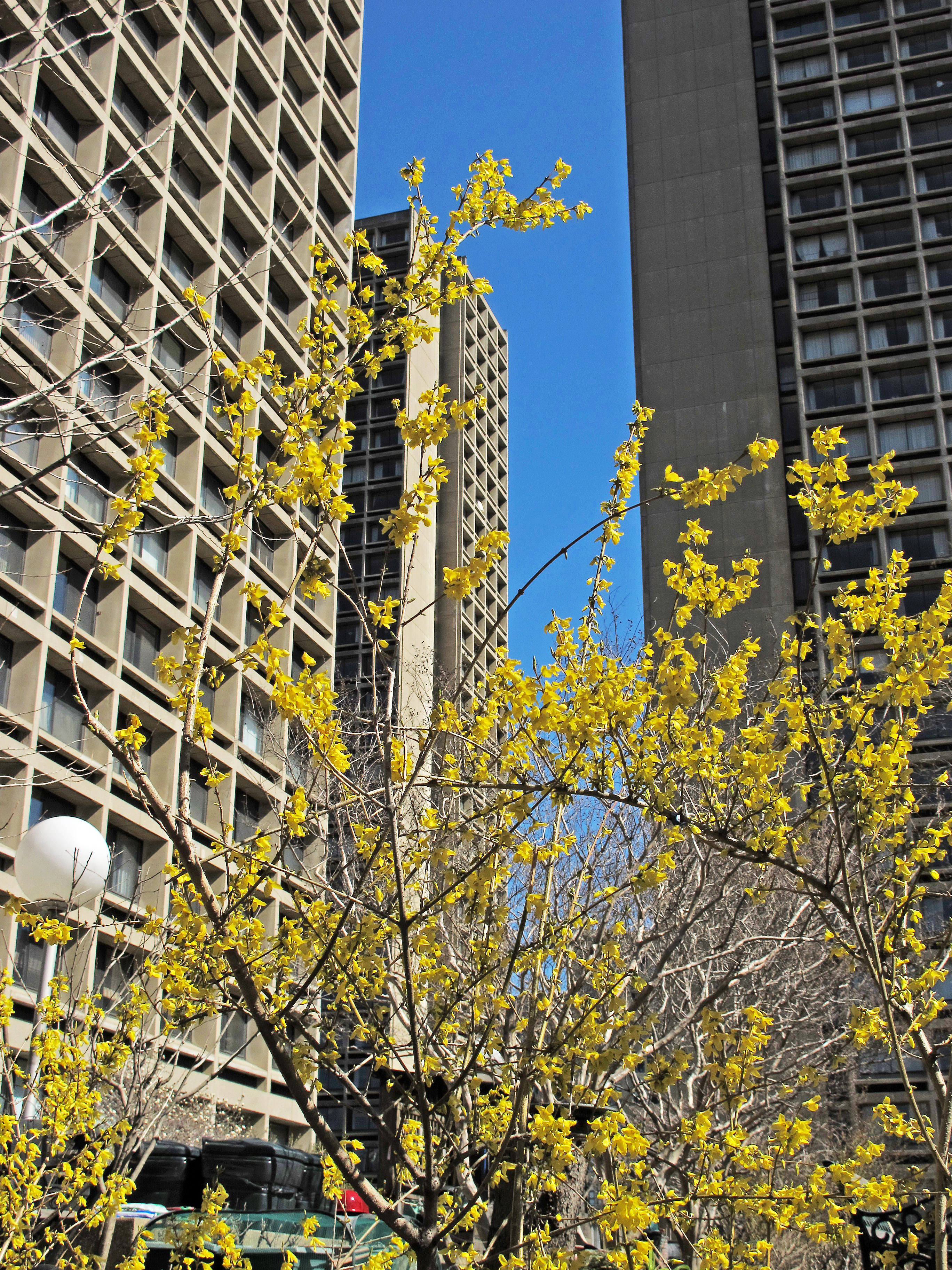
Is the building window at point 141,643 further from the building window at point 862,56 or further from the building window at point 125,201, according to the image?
the building window at point 862,56

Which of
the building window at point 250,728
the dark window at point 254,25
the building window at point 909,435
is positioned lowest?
the building window at point 250,728

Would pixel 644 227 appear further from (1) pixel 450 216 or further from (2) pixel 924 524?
(1) pixel 450 216

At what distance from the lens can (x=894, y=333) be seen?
5231 centimetres

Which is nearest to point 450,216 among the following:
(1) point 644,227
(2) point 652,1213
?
(2) point 652,1213

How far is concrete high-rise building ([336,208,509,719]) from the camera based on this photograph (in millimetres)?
64000

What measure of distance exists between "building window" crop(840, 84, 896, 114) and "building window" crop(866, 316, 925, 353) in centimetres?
980

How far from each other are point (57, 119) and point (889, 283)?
3486 cm

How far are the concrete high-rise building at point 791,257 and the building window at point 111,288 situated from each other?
73.4 feet

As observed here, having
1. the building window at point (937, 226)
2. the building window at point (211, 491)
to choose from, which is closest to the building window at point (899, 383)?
the building window at point (937, 226)

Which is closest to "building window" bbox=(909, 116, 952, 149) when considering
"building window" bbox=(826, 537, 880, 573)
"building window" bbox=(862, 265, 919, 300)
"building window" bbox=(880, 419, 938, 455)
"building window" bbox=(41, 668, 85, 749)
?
"building window" bbox=(862, 265, 919, 300)

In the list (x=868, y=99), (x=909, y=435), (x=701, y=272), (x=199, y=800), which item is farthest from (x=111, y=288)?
(x=868, y=99)

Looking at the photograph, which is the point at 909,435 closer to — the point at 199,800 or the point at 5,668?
the point at 199,800

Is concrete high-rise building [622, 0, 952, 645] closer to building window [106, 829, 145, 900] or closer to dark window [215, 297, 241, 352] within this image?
dark window [215, 297, 241, 352]

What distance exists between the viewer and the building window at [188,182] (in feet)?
126
